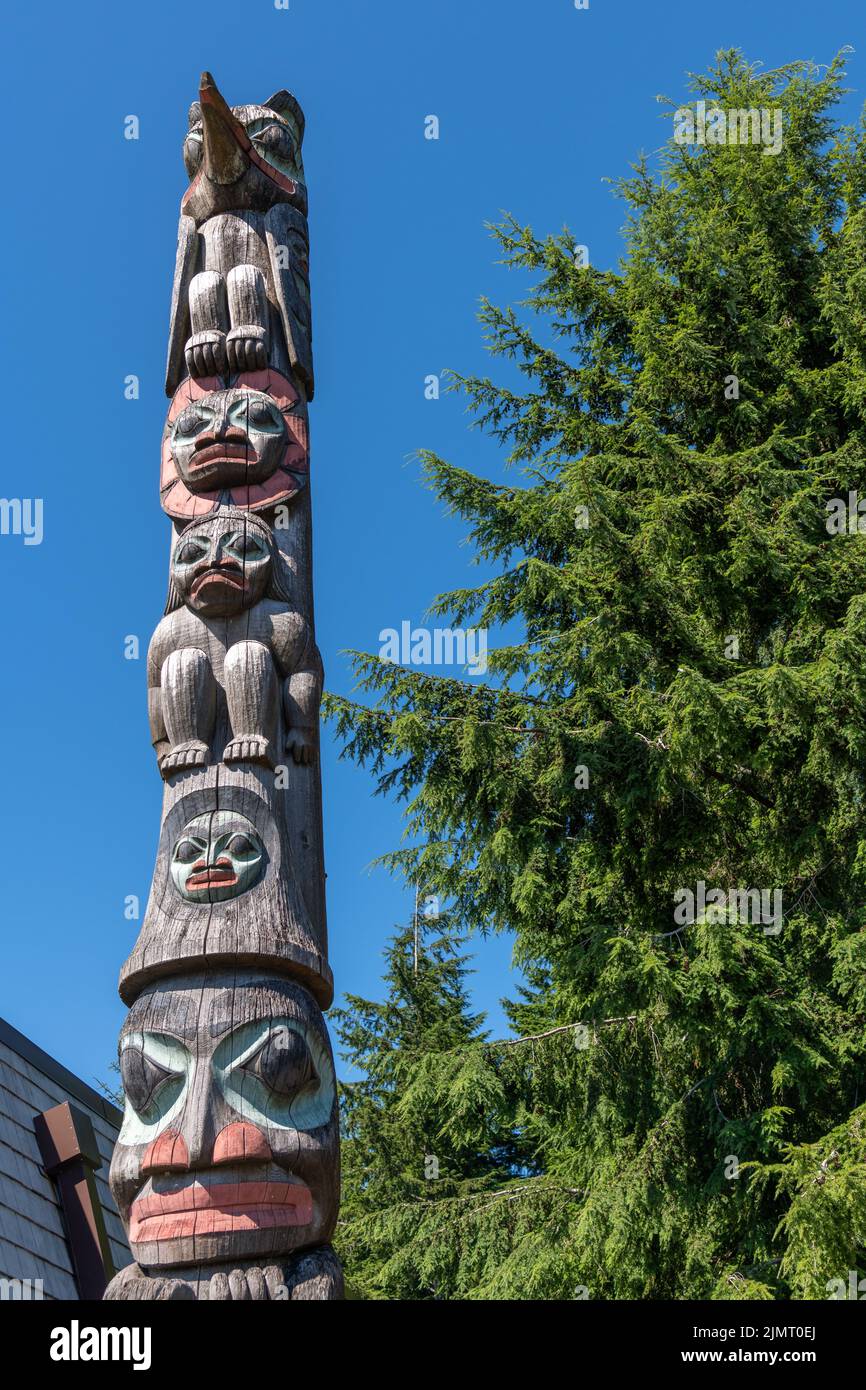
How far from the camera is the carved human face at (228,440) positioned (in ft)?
24.5

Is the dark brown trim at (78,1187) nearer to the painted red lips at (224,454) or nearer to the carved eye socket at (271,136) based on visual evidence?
the painted red lips at (224,454)

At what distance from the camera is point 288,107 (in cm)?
989

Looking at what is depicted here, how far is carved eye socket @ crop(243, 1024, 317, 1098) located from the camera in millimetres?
5312

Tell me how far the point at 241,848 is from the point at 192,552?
73.7 inches

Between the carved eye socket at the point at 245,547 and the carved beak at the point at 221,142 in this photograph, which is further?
the carved beak at the point at 221,142

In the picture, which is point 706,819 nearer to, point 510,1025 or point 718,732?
point 718,732

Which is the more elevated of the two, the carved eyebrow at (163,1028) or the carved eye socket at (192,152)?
the carved eye socket at (192,152)

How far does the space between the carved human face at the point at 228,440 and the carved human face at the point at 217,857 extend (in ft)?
7.19

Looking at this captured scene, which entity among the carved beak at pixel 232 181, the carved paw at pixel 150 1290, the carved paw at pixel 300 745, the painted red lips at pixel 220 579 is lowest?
the carved paw at pixel 150 1290

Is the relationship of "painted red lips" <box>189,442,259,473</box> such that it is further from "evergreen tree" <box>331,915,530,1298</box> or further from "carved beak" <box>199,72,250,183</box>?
"evergreen tree" <box>331,915,530,1298</box>

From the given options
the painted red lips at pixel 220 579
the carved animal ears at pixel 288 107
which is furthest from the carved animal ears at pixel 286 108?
the painted red lips at pixel 220 579

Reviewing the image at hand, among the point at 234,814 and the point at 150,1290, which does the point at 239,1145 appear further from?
the point at 234,814
